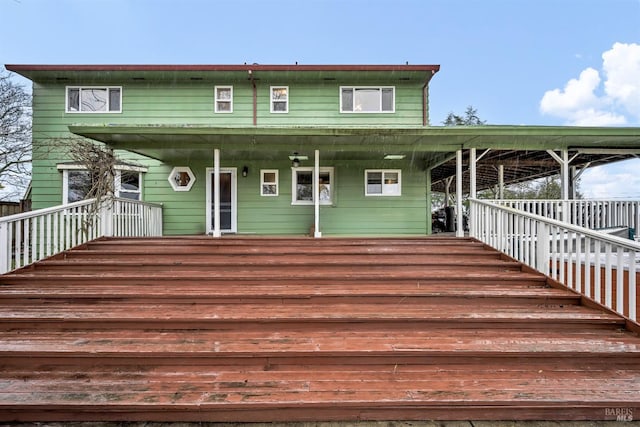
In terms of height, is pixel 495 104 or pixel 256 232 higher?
pixel 495 104

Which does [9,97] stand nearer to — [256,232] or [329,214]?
[256,232]

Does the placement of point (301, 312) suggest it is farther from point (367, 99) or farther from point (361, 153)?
point (367, 99)

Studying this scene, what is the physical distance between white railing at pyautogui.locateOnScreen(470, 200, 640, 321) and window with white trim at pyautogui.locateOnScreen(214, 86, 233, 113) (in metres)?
6.99

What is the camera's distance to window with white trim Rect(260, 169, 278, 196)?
891 cm

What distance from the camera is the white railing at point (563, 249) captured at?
336 centimetres

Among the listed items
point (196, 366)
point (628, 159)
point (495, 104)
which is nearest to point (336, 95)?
point (628, 159)

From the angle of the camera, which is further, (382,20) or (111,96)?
(382,20)

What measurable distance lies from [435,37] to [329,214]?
2035cm

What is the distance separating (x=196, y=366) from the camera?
278 cm

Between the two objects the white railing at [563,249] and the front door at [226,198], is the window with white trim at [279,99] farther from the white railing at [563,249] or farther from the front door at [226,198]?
the white railing at [563,249]

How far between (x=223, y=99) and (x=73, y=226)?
17.9 ft

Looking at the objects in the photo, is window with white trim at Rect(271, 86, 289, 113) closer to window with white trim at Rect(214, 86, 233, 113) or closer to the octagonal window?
window with white trim at Rect(214, 86, 233, 113)

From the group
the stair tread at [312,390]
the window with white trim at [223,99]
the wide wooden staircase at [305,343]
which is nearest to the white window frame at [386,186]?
the wide wooden staircase at [305,343]

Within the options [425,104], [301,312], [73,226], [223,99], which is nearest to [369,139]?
[425,104]
